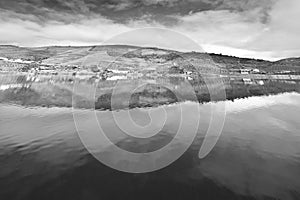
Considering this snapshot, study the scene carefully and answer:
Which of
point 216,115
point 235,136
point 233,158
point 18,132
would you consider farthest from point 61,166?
point 216,115

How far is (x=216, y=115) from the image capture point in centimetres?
2950

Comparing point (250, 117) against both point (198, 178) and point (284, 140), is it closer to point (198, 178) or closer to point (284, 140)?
point (284, 140)

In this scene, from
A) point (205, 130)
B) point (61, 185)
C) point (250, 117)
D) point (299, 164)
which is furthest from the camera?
point (250, 117)

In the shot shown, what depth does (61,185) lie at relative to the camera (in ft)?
37.7

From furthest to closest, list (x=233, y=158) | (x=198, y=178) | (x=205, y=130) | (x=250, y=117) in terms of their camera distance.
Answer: (x=250, y=117), (x=205, y=130), (x=233, y=158), (x=198, y=178)

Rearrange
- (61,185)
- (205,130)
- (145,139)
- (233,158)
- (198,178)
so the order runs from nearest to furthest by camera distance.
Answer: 1. (61,185)
2. (198,178)
3. (233,158)
4. (145,139)
5. (205,130)

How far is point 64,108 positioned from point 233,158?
2547 centimetres

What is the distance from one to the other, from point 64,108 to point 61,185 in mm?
21491

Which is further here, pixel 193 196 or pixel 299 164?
pixel 299 164

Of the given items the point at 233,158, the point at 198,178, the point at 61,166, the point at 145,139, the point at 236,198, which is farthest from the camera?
the point at 145,139

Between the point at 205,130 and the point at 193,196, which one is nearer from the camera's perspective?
the point at 193,196

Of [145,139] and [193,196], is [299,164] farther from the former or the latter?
[145,139]

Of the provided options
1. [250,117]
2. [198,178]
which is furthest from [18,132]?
[250,117]

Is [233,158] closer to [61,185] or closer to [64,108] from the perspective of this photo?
[61,185]
